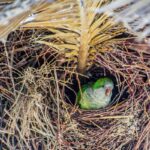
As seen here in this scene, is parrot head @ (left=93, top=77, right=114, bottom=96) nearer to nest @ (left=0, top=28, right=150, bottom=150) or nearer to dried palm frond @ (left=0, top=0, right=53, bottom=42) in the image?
nest @ (left=0, top=28, right=150, bottom=150)

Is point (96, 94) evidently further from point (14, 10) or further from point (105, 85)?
point (14, 10)

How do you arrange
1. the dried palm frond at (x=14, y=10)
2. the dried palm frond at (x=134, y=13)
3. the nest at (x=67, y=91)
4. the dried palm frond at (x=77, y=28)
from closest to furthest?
the dried palm frond at (x=134, y=13), the dried palm frond at (x=14, y=10), the dried palm frond at (x=77, y=28), the nest at (x=67, y=91)

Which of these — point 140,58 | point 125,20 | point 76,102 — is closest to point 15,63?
point 76,102

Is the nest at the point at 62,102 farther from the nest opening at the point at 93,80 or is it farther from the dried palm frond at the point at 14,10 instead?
the dried palm frond at the point at 14,10

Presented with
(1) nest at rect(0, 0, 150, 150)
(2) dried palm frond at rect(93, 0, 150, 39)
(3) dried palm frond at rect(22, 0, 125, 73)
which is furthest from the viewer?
(1) nest at rect(0, 0, 150, 150)

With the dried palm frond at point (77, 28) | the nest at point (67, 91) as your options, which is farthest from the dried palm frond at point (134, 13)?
the nest at point (67, 91)

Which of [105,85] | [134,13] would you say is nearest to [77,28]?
[105,85]

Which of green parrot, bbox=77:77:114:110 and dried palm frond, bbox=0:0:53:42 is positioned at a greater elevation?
dried palm frond, bbox=0:0:53:42

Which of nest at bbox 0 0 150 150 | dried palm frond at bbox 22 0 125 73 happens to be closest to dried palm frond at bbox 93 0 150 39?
dried palm frond at bbox 22 0 125 73
